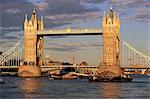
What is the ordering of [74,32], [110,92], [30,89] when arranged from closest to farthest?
[110,92] → [30,89] → [74,32]

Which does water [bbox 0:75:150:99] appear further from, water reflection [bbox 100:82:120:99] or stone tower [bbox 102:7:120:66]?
stone tower [bbox 102:7:120:66]

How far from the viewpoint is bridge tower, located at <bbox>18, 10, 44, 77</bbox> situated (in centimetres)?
8975

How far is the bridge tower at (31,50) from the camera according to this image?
294ft

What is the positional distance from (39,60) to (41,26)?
7.24m

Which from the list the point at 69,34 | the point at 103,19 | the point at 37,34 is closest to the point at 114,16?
the point at 103,19

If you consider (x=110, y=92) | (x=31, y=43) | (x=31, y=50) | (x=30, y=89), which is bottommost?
(x=110, y=92)

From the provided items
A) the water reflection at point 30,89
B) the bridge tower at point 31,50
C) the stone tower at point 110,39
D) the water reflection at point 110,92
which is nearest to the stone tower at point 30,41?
the bridge tower at point 31,50

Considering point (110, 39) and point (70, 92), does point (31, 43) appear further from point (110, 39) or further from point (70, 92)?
point (70, 92)

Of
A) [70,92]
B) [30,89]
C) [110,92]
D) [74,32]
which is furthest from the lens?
[74,32]

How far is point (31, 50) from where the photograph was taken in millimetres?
94250

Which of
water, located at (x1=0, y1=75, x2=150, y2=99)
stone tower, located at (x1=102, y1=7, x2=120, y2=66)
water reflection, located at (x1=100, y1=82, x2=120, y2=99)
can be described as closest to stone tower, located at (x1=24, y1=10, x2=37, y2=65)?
stone tower, located at (x1=102, y1=7, x2=120, y2=66)

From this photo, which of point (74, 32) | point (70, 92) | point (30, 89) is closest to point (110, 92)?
point (70, 92)

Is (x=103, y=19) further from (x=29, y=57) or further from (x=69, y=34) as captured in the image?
(x=29, y=57)

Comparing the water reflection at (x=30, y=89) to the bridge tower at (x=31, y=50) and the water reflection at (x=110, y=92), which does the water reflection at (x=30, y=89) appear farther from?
the bridge tower at (x=31, y=50)
